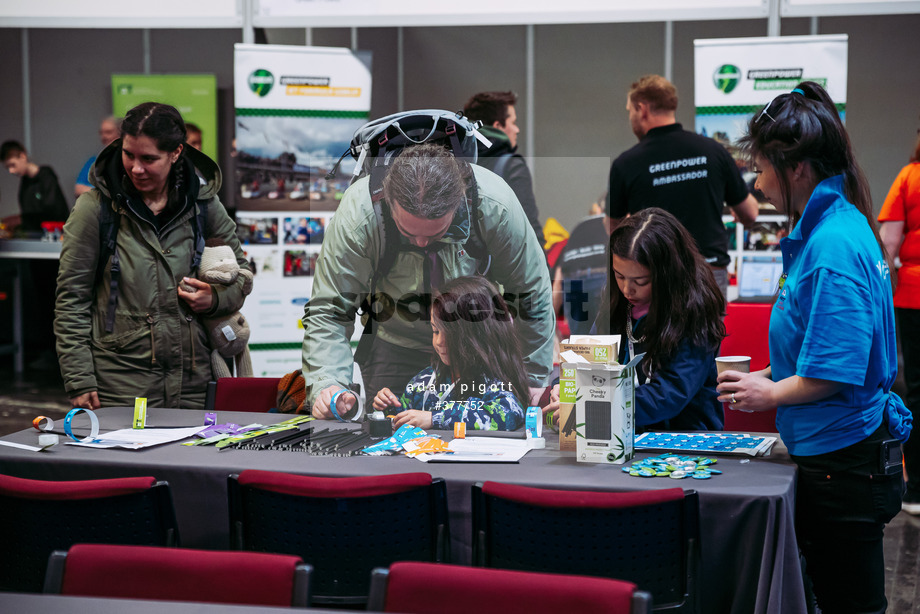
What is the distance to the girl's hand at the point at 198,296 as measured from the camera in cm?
283

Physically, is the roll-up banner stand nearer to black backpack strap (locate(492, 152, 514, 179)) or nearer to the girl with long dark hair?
black backpack strap (locate(492, 152, 514, 179))

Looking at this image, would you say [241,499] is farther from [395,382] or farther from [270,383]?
[270,383]

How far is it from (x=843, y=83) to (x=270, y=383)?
3234 mm

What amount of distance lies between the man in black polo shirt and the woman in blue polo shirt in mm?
2095

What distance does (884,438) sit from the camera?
5.90 feet

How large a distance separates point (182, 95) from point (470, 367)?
6.17 m

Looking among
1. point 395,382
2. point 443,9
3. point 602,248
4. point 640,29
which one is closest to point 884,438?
point 602,248

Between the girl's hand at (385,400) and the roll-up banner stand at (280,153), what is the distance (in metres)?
2.15

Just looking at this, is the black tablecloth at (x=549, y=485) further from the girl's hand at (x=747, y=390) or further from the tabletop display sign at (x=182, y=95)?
the tabletop display sign at (x=182, y=95)

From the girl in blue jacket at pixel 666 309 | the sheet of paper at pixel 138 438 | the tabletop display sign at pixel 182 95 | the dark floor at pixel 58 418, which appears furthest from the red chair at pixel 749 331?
the tabletop display sign at pixel 182 95

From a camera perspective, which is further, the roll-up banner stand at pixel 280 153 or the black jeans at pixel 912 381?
the roll-up banner stand at pixel 280 153

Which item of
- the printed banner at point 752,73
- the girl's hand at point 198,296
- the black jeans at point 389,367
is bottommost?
the black jeans at point 389,367

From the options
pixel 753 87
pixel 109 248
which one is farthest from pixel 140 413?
pixel 753 87

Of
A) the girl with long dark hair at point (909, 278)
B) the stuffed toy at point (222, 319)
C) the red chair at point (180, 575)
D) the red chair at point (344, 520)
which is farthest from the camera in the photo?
the girl with long dark hair at point (909, 278)
